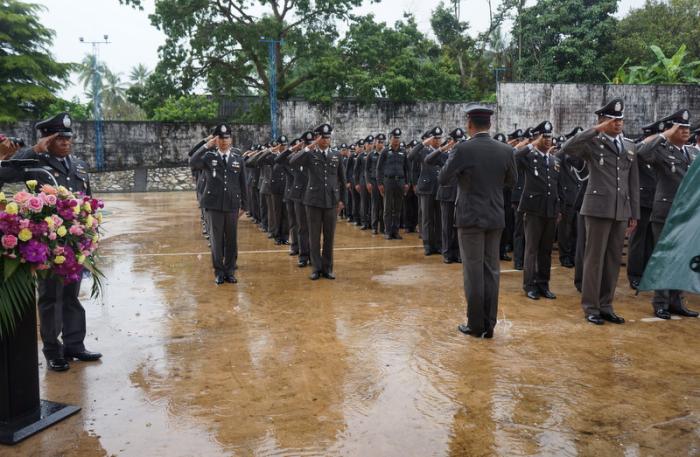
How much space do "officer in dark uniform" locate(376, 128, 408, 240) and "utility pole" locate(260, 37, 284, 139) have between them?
12728 millimetres

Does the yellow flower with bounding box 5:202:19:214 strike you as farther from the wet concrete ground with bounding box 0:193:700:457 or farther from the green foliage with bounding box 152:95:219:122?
the green foliage with bounding box 152:95:219:122

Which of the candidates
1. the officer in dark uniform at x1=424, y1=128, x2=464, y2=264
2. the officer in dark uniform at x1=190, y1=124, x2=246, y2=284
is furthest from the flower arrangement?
the officer in dark uniform at x1=424, y1=128, x2=464, y2=264

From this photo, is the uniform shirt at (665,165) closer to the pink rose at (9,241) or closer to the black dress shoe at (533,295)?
the black dress shoe at (533,295)

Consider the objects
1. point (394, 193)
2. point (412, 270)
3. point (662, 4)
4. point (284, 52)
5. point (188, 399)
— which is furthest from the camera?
point (662, 4)

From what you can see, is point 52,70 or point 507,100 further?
point 52,70

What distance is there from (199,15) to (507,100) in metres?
11.2

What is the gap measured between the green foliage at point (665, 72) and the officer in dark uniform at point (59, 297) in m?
22.5

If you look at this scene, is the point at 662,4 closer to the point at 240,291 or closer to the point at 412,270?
the point at 412,270

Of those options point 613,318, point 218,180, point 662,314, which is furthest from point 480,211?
point 218,180

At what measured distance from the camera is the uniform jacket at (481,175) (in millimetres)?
4551

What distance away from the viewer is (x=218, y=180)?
21.8 feet

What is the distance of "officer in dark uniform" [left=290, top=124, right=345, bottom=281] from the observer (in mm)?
6871

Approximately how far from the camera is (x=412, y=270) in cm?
729

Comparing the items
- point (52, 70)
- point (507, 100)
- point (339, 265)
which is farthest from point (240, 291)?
point (52, 70)
